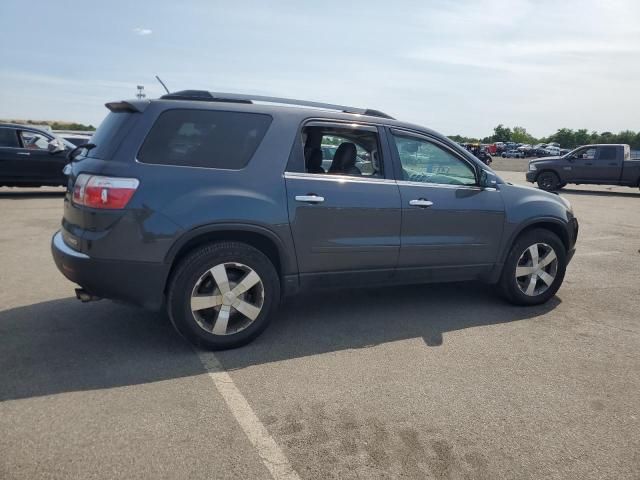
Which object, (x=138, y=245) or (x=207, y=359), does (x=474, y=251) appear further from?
(x=138, y=245)

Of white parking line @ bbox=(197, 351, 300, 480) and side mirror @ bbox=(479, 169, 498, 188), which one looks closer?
white parking line @ bbox=(197, 351, 300, 480)

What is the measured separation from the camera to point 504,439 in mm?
2713

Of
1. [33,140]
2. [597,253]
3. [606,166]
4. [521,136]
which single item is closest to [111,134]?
[597,253]

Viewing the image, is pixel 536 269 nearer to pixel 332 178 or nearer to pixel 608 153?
pixel 332 178

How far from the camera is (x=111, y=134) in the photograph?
11.7ft

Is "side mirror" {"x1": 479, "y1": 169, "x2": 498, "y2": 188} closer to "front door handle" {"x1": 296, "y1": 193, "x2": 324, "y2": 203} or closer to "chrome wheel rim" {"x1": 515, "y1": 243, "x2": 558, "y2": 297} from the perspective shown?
"chrome wheel rim" {"x1": 515, "y1": 243, "x2": 558, "y2": 297}

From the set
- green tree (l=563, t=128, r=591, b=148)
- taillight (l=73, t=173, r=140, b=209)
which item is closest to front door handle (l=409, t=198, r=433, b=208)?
taillight (l=73, t=173, r=140, b=209)

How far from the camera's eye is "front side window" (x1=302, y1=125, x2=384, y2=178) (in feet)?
14.0

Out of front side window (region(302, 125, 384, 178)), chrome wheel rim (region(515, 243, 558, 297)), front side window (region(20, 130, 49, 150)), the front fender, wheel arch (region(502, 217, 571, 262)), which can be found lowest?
chrome wheel rim (region(515, 243, 558, 297))

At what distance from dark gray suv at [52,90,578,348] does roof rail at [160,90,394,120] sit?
0.6 inches

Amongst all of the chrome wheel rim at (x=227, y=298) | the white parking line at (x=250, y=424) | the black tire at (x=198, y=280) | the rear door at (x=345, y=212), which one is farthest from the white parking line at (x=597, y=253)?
the white parking line at (x=250, y=424)

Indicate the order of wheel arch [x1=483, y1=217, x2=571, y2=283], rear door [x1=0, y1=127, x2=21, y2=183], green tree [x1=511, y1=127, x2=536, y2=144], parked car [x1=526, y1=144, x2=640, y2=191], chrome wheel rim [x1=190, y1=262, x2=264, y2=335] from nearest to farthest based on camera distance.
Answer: chrome wheel rim [x1=190, y1=262, x2=264, y2=335] → wheel arch [x1=483, y1=217, x2=571, y2=283] → rear door [x1=0, y1=127, x2=21, y2=183] → parked car [x1=526, y1=144, x2=640, y2=191] → green tree [x1=511, y1=127, x2=536, y2=144]

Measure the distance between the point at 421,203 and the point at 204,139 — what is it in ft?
6.25

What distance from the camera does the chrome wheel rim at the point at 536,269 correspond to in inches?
195
